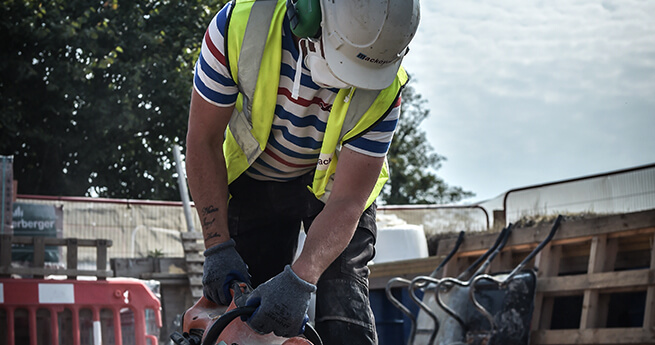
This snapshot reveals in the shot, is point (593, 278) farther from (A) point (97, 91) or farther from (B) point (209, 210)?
(A) point (97, 91)

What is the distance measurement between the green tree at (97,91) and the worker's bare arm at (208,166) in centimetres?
1454

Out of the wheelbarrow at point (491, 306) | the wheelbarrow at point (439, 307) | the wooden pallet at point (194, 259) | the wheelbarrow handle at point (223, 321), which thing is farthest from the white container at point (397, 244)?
the wheelbarrow handle at point (223, 321)

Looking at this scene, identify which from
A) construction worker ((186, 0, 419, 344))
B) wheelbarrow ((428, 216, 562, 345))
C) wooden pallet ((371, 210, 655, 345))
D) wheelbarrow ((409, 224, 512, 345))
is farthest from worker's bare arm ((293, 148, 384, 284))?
wheelbarrow ((409, 224, 512, 345))

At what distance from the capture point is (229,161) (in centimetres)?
282

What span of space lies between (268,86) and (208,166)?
0.37 meters

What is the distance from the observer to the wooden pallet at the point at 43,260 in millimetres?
5008

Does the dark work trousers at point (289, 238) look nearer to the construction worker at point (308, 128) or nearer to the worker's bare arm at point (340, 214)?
the construction worker at point (308, 128)

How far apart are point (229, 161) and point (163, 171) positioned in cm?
1592

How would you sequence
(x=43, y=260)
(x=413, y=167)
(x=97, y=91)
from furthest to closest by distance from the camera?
1. (x=413, y=167)
2. (x=97, y=91)
3. (x=43, y=260)

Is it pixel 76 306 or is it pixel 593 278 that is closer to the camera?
pixel 76 306

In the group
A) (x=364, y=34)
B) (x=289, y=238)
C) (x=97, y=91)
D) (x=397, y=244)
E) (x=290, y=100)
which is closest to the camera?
(x=364, y=34)

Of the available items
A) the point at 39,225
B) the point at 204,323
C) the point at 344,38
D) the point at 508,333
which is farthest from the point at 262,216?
the point at 39,225

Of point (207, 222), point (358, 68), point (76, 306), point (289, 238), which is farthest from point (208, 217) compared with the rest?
point (76, 306)

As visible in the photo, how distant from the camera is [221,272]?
2.47m
